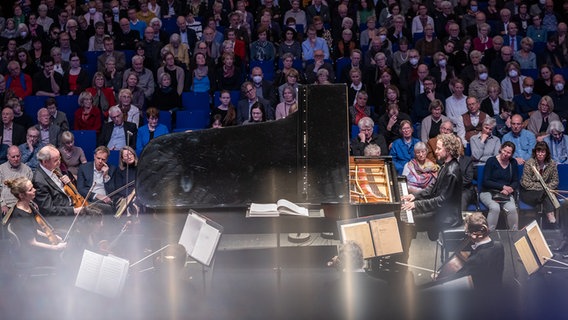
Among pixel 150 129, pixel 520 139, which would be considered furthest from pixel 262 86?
pixel 520 139

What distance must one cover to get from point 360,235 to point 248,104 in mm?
4355

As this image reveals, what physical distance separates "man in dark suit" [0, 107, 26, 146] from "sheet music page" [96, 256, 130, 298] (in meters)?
4.23

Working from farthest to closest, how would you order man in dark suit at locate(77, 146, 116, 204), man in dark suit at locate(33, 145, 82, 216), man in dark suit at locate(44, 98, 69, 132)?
man in dark suit at locate(44, 98, 69, 132), man in dark suit at locate(77, 146, 116, 204), man in dark suit at locate(33, 145, 82, 216)

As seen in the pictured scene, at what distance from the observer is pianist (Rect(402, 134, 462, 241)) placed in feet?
23.7

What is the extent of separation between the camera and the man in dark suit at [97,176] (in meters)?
8.76

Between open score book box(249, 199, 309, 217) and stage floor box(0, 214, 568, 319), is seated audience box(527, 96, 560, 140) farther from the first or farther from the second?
open score book box(249, 199, 309, 217)

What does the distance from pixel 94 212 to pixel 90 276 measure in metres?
1.72

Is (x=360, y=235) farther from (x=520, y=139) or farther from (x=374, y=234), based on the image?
(x=520, y=139)

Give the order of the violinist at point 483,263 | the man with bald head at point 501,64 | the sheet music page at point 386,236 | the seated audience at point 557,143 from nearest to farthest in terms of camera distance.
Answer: the violinist at point 483,263, the sheet music page at point 386,236, the seated audience at point 557,143, the man with bald head at point 501,64

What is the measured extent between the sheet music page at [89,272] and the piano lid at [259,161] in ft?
2.67

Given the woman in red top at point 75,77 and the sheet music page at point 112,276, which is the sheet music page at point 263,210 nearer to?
the sheet music page at point 112,276

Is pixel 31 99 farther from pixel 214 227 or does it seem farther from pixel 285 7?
pixel 214 227

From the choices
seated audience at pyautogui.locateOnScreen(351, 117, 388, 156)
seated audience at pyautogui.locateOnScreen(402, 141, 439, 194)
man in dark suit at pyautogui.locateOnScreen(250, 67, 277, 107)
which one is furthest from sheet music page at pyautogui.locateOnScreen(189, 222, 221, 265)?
man in dark suit at pyautogui.locateOnScreen(250, 67, 277, 107)

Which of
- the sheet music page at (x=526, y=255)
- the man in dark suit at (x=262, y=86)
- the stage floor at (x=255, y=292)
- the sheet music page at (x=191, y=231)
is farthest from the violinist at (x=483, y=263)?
the man in dark suit at (x=262, y=86)
